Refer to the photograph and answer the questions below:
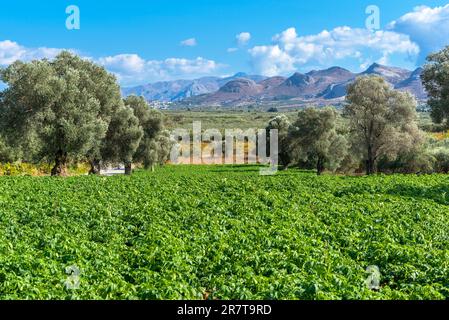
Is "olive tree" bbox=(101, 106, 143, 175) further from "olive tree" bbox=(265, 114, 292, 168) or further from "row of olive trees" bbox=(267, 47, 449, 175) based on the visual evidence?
"olive tree" bbox=(265, 114, 292, 168)

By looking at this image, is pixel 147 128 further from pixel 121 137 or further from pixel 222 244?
pixel 222 244

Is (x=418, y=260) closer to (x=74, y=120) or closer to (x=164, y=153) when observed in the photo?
(x=74, y=120)

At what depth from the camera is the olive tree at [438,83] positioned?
1594 inches

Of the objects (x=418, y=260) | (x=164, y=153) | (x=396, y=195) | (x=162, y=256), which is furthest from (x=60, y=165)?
(x=418, y=260)

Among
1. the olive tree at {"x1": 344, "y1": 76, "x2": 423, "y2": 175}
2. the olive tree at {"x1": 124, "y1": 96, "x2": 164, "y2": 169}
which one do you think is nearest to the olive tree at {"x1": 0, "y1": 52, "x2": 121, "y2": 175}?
the olive tree at {"x1": 124, "y1": 96, "x2": 164, "y2": 169}

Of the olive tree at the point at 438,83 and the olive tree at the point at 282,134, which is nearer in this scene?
the olive tree at the point at 438,83

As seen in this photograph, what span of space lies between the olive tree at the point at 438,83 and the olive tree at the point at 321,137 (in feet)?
74.9

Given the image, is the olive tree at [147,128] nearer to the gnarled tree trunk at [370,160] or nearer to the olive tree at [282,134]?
the olive tree at [282,134]

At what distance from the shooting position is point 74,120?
45.5 m

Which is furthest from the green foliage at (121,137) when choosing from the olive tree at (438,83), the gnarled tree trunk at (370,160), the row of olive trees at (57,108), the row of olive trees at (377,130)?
the olive tree at (438,83)

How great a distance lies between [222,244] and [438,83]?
34605mm

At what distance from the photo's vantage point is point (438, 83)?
136 feet

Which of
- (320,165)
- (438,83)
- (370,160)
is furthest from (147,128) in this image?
(438,83)
